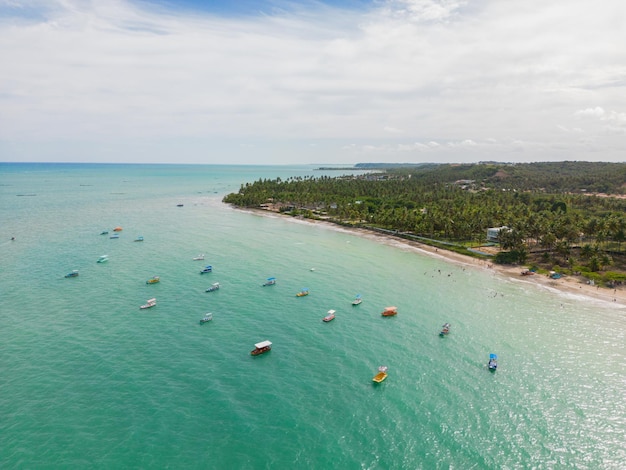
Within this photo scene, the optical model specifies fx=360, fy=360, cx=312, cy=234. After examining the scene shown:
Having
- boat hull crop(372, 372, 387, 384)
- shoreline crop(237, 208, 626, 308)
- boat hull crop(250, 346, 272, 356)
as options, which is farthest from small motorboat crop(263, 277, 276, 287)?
shoreline crop(237, 208, 626, 308)

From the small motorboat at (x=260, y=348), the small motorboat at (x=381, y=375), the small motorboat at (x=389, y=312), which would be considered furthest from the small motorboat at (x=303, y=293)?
the small motorboat at (x=381, y=375)

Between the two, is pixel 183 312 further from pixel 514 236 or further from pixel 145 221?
pixel 145 221

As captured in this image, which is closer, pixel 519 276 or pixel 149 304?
pixel 149 304

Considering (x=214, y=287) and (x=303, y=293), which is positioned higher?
(x=214, y=287)

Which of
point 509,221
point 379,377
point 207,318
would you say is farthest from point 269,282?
point 509,221

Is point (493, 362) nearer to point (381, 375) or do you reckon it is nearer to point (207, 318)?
point (381, 375)

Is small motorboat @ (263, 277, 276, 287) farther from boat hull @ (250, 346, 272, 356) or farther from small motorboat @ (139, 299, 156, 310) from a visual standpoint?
boat hull @ (250, 346, 272, 356)

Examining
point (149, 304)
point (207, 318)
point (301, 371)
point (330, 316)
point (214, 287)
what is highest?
point (214, 287)
